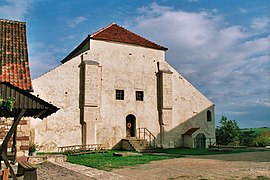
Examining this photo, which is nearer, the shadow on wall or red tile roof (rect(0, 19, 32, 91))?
red tile roof (rect(0, 19, 32, 91))

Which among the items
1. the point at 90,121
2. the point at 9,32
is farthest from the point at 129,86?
the point at 9,32

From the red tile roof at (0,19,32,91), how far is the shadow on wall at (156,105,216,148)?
13573mm

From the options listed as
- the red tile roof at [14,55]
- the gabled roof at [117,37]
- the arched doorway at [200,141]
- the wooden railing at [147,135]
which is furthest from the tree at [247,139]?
the red tile roof at [14,55]

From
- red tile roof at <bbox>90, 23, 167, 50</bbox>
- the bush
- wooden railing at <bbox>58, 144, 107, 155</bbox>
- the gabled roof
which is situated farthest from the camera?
the bush

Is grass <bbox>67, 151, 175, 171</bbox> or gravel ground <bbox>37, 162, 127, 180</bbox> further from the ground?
gravel ground <bbox>37, 162, 127, 180</bbox>

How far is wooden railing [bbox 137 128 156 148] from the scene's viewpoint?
74.1ft

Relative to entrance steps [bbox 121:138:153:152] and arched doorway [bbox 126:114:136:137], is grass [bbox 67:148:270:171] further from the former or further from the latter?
arched doorway [bbox 126:114:136:137]

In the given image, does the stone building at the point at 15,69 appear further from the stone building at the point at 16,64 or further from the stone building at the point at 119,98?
the stone building at the point at 119,98

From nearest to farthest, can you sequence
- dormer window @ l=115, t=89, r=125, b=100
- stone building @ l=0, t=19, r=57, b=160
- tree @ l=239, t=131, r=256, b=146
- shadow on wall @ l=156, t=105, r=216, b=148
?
stone building @ l=0, t=19, r=57, b=160 → dormer window @ l=115, t=89, r=125, b=100 → shadow on wall @ l=156, t=105, r=216, b=148 → tree @ l=239, t=131, r=256, b=146

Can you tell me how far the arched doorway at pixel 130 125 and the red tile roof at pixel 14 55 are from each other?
36.0ft

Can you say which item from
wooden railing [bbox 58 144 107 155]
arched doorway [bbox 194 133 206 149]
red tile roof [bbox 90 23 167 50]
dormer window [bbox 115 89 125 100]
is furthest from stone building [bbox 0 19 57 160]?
arched doorway [bbox 194 133 206 149]

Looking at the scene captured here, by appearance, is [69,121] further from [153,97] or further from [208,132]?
[208,132]

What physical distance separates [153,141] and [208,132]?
5.72 meters

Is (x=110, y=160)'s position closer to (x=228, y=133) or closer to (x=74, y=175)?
(x=74, y=175)
